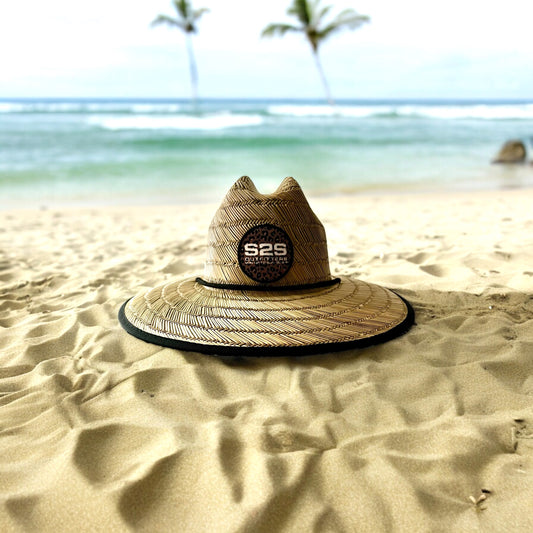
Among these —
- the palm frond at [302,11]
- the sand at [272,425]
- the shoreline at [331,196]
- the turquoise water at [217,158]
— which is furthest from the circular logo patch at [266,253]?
the palm frond at [302,11]

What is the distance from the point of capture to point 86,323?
82.0 inches

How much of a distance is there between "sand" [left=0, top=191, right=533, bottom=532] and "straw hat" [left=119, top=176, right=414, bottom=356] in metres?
0.10

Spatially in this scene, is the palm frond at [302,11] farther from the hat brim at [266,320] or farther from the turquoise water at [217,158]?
the hat brim at [266,320]

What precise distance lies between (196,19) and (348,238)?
27494 mm

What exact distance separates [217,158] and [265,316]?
31.4ft

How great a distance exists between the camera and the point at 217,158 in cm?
1080

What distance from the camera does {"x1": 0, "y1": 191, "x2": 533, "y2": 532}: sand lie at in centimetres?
104

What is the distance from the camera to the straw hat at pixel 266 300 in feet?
5.17

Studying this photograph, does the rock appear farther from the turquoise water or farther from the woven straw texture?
the woven straw texture

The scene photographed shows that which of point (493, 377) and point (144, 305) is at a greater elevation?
point (144, 305)

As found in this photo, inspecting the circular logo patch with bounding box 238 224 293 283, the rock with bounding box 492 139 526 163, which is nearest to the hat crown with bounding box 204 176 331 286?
the circular logo patch with bounding box 238 224 293 283

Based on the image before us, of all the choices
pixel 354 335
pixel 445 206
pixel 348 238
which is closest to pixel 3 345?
pixel 354 335

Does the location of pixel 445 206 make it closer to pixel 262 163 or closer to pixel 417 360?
pixel 417 360

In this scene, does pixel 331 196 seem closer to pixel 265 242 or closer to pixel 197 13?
pixel 265 242
